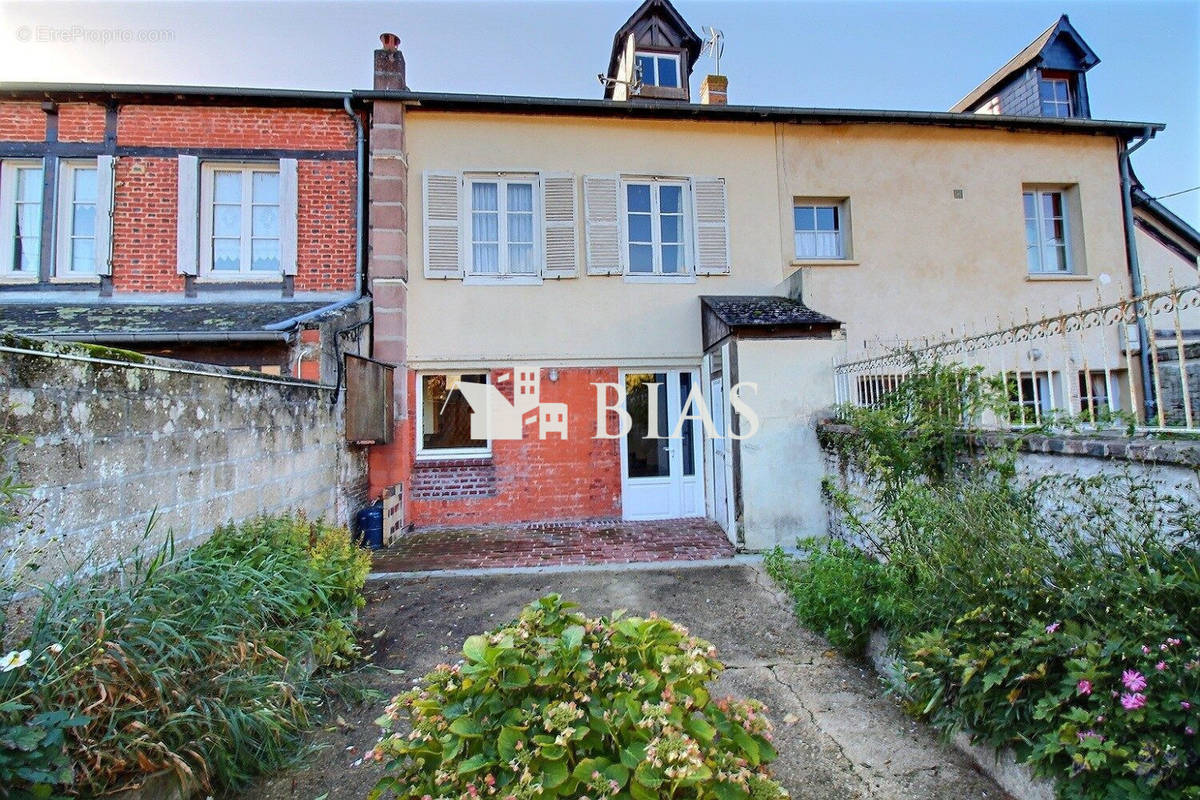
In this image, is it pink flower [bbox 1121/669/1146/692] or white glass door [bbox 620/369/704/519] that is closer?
pink flower [bbox 1121/669/1146/692]

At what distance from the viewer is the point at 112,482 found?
2879 millimetres

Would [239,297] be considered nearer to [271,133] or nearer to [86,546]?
[271,133]

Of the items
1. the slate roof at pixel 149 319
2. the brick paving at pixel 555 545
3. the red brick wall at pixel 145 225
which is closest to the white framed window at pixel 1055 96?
the brick paving at pixel 555 545

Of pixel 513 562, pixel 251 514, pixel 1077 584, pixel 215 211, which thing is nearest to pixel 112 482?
pixel 251 514

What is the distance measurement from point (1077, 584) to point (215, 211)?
32.4 ft

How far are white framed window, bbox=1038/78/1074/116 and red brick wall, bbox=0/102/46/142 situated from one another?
16.1 metres

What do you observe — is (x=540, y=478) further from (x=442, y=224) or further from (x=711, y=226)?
(x=711, y=226)

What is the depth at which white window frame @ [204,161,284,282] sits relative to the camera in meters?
7.27

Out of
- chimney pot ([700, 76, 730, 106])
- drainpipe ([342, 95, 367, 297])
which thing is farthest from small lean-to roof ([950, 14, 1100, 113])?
drainpipe ([342, 95, 367, 297])

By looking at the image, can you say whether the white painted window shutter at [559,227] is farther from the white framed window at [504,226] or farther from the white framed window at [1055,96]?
the white framed window at [1055,96]

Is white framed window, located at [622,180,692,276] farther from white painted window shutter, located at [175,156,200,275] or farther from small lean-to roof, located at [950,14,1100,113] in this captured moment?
small lean-to roof, located at [950,14,1100,113]

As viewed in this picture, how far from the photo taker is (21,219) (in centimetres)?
718

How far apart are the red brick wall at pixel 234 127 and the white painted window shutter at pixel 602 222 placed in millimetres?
3595

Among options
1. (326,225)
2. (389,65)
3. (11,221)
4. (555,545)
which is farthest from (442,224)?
(11,221)
